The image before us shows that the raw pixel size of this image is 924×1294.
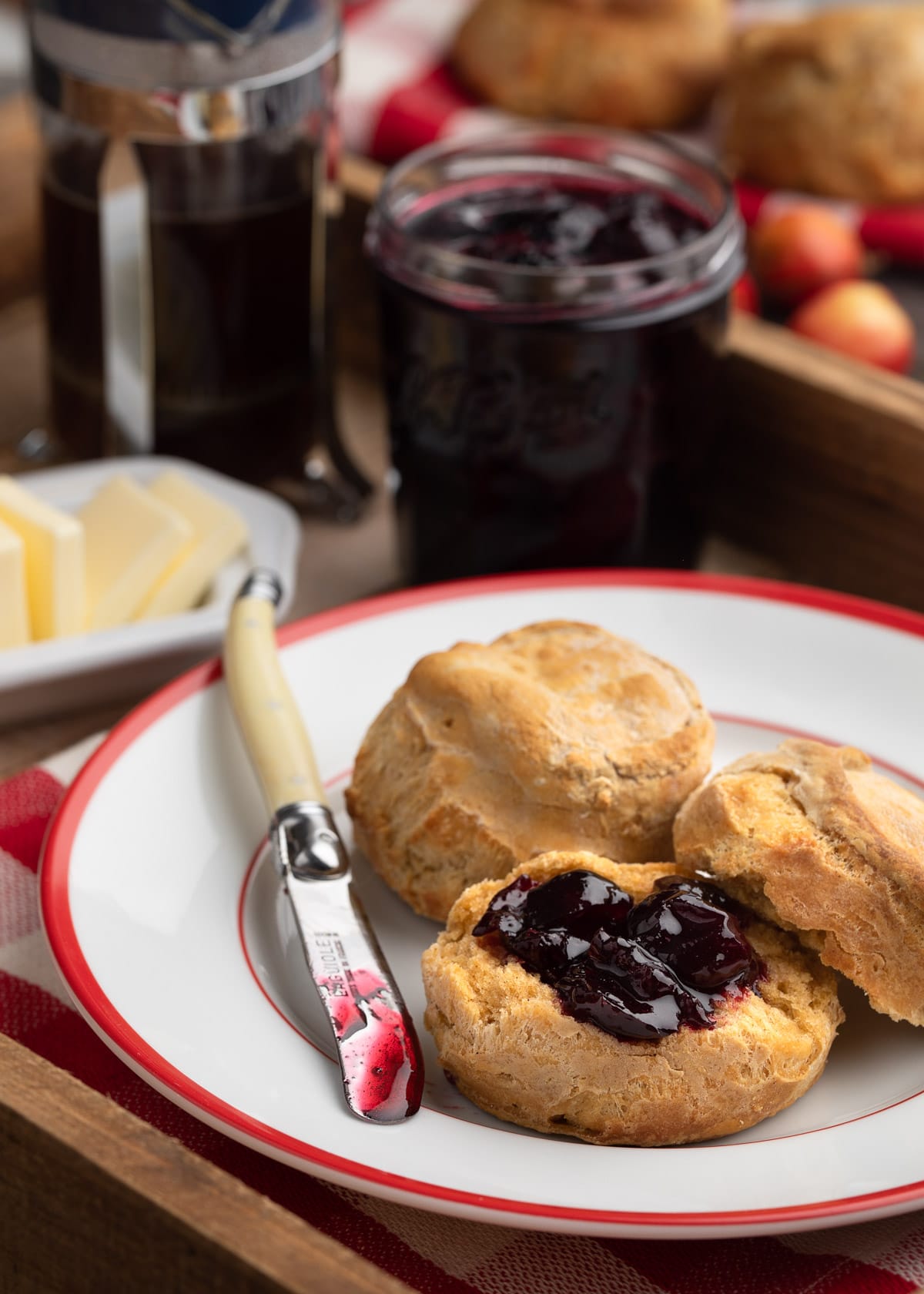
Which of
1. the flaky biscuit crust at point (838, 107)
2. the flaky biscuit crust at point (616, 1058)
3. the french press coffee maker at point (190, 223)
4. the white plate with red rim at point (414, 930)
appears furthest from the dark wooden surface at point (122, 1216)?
the flaky biscuit crust at point (838, 107)

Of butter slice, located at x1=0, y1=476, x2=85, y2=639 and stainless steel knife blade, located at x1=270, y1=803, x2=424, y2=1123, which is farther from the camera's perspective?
butter slice, located at x1=0, y1=476, x2=85, y2=639

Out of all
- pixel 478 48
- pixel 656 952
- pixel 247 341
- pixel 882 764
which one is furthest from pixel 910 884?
pixel 478 48

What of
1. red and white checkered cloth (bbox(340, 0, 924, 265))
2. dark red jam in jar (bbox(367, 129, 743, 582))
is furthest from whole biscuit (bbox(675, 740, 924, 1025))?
red and white checkered cloth (bbox(340, 0, 924, 265))

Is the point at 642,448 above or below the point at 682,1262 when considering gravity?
above

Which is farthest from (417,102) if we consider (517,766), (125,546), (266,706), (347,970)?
(347,970)

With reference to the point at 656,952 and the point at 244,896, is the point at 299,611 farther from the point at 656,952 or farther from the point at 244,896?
the point at 656,952

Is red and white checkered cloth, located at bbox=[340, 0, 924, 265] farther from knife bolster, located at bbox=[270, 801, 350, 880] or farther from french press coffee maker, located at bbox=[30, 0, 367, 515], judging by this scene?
knife bolster, located at bbox=[270, 801, 350, 880]
